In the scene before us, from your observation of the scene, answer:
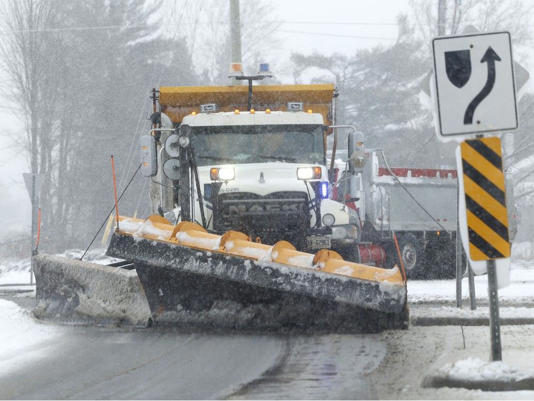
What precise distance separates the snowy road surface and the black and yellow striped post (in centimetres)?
122

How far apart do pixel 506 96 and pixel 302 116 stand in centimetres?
517

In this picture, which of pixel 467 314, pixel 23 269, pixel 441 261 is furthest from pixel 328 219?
pixel 23 269

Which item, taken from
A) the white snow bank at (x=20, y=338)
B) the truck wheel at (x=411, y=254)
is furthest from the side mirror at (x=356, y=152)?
the truck wheel at (x=411, y=254)

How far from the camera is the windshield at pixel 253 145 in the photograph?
10672 mm

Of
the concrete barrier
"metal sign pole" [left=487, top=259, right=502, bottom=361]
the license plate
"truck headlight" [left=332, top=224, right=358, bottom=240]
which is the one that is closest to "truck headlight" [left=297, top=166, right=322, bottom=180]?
"truck headlight" [left=332, top=224, right=358, bottom=240]

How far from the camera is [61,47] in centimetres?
4116

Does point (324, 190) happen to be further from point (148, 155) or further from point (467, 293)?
point (467, 293)

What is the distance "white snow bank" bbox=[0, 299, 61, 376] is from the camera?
7705mm

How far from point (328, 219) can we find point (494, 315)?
401cm

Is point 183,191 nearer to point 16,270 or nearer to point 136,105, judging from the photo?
point 16,270

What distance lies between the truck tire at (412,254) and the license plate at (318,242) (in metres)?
10.3

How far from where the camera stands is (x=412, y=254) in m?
19.8

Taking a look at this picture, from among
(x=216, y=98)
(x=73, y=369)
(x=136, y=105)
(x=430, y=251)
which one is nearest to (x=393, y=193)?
(x=430, y=251)

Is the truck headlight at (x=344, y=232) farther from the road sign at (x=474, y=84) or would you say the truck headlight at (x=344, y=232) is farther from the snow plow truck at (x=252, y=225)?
the road sign at (x=474, y=84)
